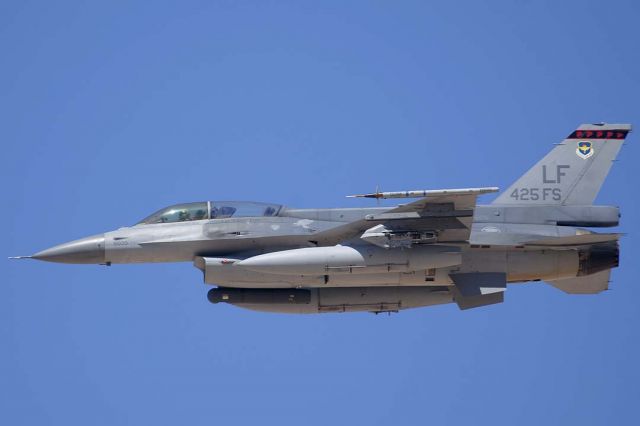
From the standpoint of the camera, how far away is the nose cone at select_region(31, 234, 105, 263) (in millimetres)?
19812

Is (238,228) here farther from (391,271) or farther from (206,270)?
(391,271)

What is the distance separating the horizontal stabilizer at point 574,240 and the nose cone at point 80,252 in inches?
315

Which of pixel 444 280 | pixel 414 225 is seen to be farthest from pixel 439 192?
pixel 444 280

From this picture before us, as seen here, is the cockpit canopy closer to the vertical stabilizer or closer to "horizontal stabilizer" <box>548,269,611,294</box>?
the vertical stabilizer

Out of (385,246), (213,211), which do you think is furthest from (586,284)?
(213,211)

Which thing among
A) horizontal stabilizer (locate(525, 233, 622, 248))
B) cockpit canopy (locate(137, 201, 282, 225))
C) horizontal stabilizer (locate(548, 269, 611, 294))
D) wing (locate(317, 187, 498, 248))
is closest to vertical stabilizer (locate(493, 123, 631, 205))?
horizontal stabilizer (locate(525, 233, 622, 248))

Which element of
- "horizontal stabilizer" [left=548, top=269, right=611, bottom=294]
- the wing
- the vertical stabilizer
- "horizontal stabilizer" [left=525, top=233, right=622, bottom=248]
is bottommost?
"horizontal stabilizer" [left=548, top=269, right=611, bottom=294]

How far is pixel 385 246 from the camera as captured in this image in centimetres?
1873

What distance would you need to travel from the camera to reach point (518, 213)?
66.1 ft

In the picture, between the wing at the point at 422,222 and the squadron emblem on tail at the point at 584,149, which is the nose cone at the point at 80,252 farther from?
the squadron emblem on tail at the point at 584,149

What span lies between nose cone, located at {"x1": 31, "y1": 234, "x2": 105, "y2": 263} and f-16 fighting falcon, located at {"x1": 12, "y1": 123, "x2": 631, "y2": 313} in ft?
0.06

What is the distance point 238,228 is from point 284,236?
885 millimetres

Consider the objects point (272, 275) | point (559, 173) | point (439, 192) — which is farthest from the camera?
point (559, 173)

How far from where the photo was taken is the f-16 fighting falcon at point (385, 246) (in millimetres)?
18750
